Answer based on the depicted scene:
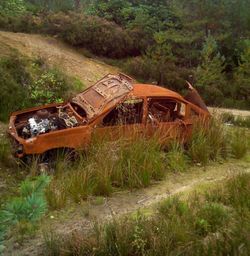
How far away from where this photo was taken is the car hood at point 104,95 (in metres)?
9.86

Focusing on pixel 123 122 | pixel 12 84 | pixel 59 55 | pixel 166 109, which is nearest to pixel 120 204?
pixel 123 122

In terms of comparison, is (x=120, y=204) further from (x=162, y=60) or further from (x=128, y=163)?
(x=162, y=60)

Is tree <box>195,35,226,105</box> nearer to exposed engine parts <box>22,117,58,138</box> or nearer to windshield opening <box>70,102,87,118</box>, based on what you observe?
windshield opening <box>70,102,87,118</box>

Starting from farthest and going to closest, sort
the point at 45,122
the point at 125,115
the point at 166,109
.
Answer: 1. the point at 166,109
2. the point at 125,115
3. the point at 45,122

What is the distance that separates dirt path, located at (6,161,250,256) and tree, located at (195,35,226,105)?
985 cm

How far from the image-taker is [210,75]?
20.2 m

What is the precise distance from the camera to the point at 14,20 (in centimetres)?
2048

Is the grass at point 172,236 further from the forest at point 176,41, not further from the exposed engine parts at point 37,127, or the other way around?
the forest at point 176,41

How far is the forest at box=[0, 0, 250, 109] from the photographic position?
20.3 m

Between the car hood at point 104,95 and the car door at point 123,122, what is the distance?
165 millimetres

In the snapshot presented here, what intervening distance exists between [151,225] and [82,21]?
15.7m

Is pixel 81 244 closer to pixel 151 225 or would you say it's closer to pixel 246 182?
pixel 151 225

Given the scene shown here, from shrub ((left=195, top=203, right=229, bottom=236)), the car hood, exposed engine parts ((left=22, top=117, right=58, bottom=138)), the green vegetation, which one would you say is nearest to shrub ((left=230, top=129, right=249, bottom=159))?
the car hood

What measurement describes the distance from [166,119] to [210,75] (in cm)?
1005
